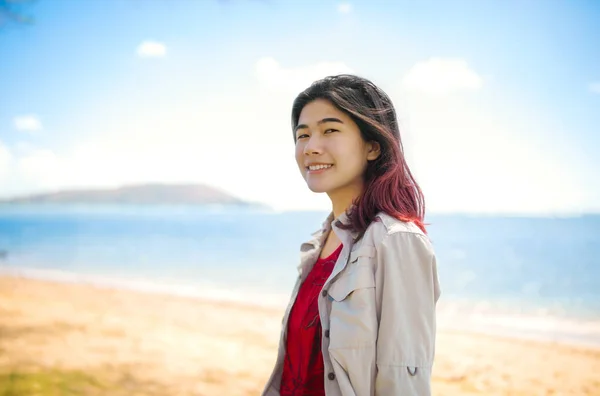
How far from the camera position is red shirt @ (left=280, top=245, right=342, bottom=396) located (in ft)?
5.62

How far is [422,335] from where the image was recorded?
1410 mm

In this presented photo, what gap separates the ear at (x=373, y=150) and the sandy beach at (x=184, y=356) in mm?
3535

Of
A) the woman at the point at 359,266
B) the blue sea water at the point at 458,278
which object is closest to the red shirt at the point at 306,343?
the woman at the point at 359,266

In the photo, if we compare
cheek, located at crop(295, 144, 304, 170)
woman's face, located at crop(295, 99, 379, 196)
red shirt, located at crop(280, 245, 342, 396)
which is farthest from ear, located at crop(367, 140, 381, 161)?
red shirt, located at crop(280, 245, 342, 396)

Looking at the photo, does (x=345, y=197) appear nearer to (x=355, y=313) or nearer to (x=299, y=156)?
(x=299, y=156)

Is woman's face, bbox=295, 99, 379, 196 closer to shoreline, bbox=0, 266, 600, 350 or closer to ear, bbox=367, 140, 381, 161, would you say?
ear, bbox=367, 140, 381, 161

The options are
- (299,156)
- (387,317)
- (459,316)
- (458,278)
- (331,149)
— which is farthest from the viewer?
(458,278)

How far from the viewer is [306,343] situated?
5.68 feet

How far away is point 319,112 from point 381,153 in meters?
0.28

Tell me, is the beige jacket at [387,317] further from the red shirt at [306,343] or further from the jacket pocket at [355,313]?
the red shirt at [306,343]

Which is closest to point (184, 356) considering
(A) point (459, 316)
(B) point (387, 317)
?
(B) point (387, 317)

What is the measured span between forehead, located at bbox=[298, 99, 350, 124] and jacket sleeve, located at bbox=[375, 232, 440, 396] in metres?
0.53

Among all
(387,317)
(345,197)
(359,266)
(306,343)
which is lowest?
(306,343)

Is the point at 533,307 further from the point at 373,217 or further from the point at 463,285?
the point at 373,217
